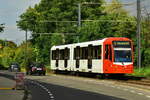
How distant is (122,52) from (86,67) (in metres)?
5.43

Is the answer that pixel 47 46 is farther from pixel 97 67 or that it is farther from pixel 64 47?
pixel 97 67

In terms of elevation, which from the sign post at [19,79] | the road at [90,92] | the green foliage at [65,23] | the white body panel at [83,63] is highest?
the green foliage at [65,23]

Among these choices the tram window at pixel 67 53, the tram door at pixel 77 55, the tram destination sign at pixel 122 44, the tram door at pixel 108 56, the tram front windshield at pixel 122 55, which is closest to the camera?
Result: the tram door at pixel 108 56

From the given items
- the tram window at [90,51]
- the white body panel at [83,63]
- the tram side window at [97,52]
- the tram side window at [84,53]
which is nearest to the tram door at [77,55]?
the white body panel at [83,63]

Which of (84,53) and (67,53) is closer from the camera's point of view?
(84,53)

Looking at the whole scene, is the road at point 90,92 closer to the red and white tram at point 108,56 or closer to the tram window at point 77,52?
the red and white tram at point 108,56

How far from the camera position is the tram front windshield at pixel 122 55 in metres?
40.7

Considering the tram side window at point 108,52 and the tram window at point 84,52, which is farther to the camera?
the tram window at point 84,52

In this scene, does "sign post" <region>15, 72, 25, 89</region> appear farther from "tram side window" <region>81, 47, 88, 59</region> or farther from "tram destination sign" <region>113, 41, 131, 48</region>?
"tram side window" <region>81, 47, 88, 59</region>

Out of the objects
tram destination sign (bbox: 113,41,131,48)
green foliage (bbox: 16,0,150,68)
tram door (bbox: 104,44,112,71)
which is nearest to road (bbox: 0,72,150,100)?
tram door (bbox: 104,44,112,71)

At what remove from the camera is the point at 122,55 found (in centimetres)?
4094

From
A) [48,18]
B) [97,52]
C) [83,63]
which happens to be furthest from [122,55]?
[48,18]

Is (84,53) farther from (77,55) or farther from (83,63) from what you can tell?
(77,55)

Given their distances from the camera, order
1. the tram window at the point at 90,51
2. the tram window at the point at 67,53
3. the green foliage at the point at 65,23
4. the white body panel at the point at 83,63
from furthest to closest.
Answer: the green foliage at the point at 65,23
the tram window at the point at 67,53
the tram window at the point at 90,51
the white body panel at the point at 83,63
